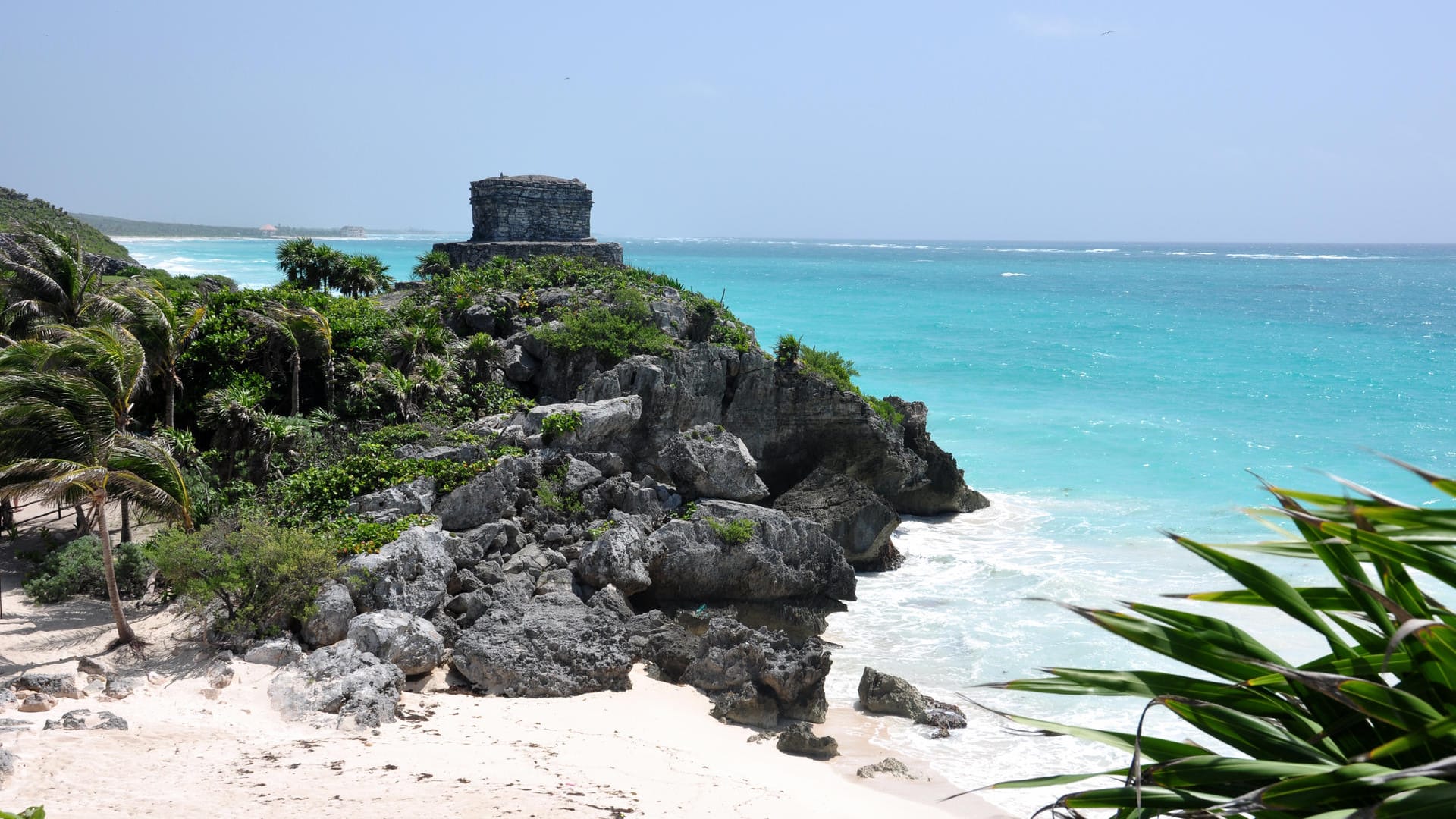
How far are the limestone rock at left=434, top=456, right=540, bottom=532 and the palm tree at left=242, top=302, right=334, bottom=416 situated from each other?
11.7 feet

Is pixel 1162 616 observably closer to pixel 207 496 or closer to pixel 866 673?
pixel 866 673

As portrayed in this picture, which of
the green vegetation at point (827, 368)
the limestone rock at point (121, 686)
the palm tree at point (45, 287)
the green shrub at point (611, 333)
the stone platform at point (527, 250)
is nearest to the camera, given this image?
the limestone rock at point (121, 686)

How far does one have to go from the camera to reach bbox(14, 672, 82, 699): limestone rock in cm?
809

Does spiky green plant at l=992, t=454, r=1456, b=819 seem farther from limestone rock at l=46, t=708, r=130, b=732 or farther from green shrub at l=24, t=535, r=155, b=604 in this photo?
green shrub at l=24, t=535, r=155, b=604

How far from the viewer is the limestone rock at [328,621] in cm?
952

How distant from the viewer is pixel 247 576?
945 cm

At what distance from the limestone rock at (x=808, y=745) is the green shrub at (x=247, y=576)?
497 cm

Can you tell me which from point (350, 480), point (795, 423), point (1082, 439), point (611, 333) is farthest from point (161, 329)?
point (1082, 439)

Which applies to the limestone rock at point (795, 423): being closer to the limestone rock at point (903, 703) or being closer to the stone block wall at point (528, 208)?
the limestone rock at point (903, 703)

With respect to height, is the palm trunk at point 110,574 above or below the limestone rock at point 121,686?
above

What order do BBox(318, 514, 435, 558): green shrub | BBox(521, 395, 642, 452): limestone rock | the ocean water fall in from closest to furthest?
BBox(318, 514, 435, 558): green shrub, the ocean water, BBox(521, 395, 642, 452): limestone rock

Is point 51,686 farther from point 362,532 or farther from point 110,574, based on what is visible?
point 362,532

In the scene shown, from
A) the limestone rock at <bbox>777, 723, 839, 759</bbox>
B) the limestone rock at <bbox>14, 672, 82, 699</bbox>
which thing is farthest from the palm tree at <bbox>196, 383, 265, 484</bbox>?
the limestone rock at <bbox>777, 723, 839, 759</bbox>

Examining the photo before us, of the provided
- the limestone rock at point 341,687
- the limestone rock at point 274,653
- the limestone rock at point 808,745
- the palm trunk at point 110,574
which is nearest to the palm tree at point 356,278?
the palm trunk at point 110,574
